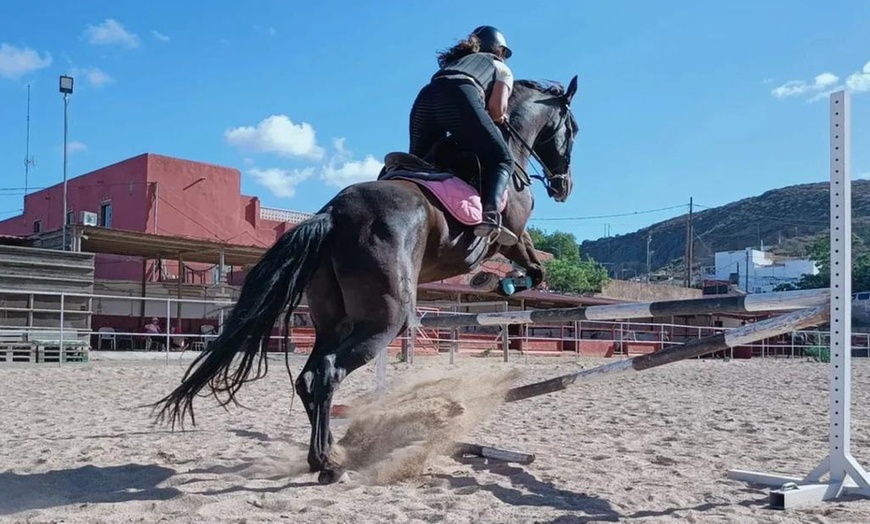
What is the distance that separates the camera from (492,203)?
4496 mm

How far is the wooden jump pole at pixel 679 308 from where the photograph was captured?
12.0ft

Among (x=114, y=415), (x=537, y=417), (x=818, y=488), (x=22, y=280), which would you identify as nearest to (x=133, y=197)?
(x=22, y=280)

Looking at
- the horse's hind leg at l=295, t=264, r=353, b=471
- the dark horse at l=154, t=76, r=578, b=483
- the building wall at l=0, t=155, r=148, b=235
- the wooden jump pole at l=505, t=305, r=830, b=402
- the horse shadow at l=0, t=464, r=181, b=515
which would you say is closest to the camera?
the horse shadow at l=0, t=464, r=181, b=515

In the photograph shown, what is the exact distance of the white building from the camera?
230 feet

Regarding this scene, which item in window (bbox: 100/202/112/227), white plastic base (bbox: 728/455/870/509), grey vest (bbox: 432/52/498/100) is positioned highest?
window (bbox: 100/202/112/227)

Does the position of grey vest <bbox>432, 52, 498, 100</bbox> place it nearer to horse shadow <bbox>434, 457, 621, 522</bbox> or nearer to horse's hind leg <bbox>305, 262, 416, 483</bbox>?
horse's hind leg <bbox>305, 262, 416, 483</bbox>

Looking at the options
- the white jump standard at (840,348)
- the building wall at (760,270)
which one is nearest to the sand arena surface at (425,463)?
the white jump standard at (840,348)

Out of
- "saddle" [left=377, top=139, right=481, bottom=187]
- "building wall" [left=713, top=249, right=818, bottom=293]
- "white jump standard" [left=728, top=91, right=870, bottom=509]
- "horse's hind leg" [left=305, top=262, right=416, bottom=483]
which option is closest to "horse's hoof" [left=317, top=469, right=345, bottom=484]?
"horse's hind leg" [left=305, top=262, right=416, bottom=483]

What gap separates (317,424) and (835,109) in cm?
301

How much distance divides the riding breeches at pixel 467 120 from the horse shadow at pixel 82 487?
8.36 feet

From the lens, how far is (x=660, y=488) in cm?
371

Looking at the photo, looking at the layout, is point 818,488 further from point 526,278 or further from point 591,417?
point 591,417

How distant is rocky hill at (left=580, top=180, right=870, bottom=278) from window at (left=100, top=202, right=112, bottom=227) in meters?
84.7

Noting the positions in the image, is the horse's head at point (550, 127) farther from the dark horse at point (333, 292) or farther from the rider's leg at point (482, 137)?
the dark horse at point (333, 292)
